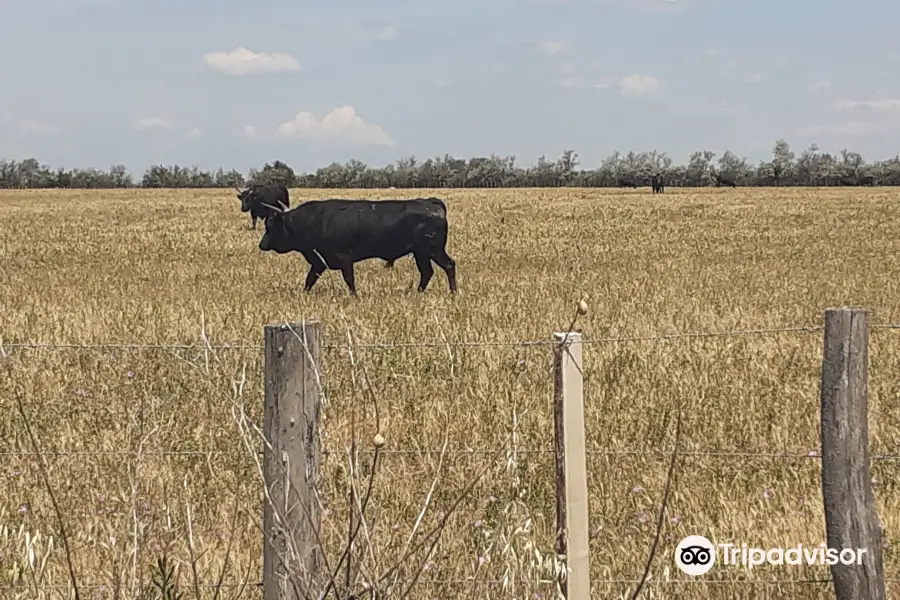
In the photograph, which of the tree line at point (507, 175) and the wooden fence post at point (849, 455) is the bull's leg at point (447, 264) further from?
the tree line at point (507, 175)

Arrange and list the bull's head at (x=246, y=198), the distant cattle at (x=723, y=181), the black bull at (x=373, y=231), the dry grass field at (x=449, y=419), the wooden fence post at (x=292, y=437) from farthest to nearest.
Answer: the distant cattle at (x=723, y=181) → the bull's head at (x=246, y=198) → the black bull at (x=373, y=231) → the dry grass field at (x=449, y=419) → the wooden fence post at (x=292, y=437)

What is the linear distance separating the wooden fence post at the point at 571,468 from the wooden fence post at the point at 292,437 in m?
0.73

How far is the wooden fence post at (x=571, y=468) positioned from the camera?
3.31 m

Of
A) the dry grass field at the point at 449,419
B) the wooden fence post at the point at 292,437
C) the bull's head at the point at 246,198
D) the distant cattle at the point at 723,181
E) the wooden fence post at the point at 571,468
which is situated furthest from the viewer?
the distant cattle at the point at 723,181

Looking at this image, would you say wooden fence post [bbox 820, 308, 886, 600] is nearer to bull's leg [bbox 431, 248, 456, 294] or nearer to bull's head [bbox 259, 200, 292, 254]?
bull's leg [bbox 431, 248, 456, 294]

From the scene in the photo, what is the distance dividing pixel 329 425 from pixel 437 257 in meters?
8.33

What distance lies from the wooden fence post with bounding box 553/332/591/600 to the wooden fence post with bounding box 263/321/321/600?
735mm

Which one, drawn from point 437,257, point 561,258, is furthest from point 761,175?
point 437,257

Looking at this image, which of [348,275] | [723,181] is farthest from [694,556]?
[723,181]

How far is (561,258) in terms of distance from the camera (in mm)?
20062

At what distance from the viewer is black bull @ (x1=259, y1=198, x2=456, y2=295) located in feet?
48.3

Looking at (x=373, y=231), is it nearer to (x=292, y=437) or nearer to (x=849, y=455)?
(x=849, y=455)

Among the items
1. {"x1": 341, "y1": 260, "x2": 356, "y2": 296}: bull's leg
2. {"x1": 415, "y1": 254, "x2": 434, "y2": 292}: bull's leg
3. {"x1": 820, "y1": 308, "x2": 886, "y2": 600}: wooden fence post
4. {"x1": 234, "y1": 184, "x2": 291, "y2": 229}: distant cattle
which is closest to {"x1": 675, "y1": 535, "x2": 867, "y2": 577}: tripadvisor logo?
{"x1": 820, "y1": 308, "x2": 886, "y2": 600}: wooden fence post

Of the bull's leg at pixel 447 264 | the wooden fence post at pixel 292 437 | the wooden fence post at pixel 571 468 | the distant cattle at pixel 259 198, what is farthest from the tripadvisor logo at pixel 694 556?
the distant cattle at pixel 259 198
